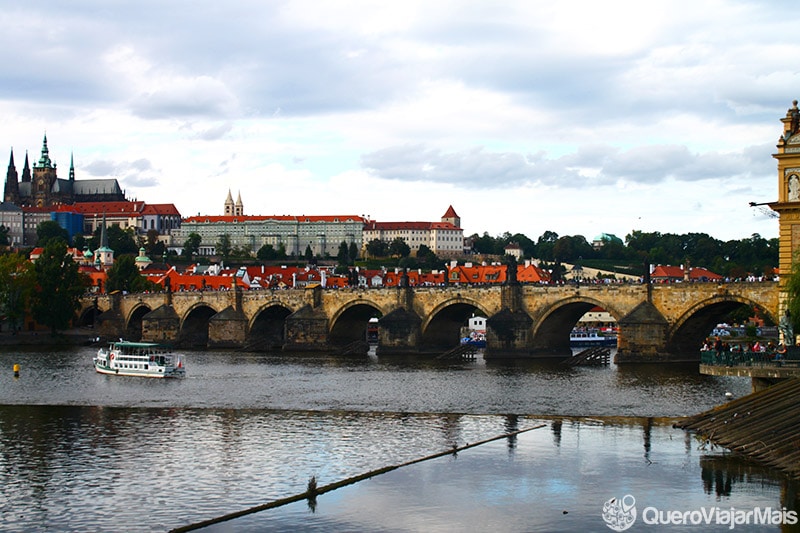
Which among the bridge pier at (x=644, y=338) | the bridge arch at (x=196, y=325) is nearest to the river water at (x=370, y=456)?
the bridge pier at (x=644, y=338)

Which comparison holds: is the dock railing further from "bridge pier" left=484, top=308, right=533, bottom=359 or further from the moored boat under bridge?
"bridge pier" left=484, top=308, right=533, bottom=359

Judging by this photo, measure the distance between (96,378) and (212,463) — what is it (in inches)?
1199

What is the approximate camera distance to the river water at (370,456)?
73.8 feet

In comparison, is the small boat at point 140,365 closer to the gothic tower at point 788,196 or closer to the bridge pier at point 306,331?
the bridge pier at point 306,331

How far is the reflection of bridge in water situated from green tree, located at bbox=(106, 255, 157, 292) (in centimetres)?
1214

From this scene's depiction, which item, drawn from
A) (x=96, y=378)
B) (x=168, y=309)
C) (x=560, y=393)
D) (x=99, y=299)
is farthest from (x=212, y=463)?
(x=99, y=299)

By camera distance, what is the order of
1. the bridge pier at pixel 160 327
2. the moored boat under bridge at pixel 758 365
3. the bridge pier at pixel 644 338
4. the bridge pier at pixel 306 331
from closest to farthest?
the moored boat under bridge at pixel 758 365 < the bridge pier at pixel 644 338 < the bridge pier at pixel 306 331 < the bridge pier at pixel 160 327

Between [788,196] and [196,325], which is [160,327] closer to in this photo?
[196,325]

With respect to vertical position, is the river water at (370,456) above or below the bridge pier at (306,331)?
below

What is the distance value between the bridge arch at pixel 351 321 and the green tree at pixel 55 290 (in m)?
27.7

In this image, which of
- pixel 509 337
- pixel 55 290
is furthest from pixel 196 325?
pixel 509 337

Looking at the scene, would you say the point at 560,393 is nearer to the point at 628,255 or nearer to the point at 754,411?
the point at 754,411

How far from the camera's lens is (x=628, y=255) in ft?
598

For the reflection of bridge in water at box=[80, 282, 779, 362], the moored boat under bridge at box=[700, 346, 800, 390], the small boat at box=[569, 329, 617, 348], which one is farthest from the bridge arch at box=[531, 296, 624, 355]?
the moored boat under bridge at box=[700, 346, 800, 390]
